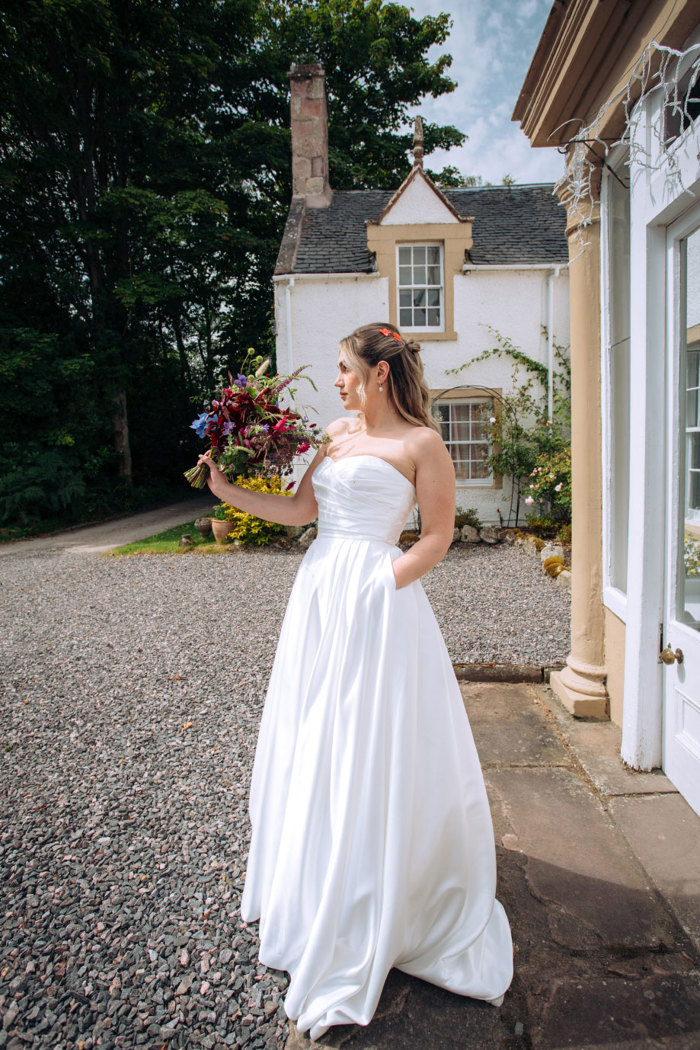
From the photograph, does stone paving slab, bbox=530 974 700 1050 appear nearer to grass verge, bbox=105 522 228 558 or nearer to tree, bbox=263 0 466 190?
grass verge, bbox=105 522 228 558

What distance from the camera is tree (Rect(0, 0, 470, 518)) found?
14031mm

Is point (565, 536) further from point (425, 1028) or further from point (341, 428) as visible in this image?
point (425, 1028)

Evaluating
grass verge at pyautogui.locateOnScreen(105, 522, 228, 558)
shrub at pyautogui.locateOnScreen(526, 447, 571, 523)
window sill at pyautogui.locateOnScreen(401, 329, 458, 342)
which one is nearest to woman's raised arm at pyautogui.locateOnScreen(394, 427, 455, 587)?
shrub at pyautogui.locateOnScreen(526, 447, 571, 523)

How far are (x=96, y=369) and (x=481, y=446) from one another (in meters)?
9.89

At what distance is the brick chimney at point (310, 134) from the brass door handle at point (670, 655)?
12.8m

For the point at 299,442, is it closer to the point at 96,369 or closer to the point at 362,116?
the point at 96,369

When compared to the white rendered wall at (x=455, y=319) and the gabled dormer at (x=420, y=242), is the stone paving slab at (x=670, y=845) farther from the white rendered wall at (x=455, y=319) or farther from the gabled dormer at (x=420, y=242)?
the gabled dormer at (x=420, y=242)

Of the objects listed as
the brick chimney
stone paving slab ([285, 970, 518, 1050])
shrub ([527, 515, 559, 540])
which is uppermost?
the brick chimney

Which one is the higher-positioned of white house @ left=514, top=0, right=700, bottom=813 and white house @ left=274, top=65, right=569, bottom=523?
white house @ left=274, top=65, right=569, bottom=523

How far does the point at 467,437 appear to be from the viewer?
11.8 meters

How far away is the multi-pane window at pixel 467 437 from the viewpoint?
38.5 ft

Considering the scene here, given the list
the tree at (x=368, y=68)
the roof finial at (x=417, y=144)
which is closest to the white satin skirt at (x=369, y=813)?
the roof finial at (x=417, y=144)

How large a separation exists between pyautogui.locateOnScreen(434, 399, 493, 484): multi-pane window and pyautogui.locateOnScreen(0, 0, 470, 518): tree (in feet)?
22.2

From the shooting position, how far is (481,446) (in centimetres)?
1180
